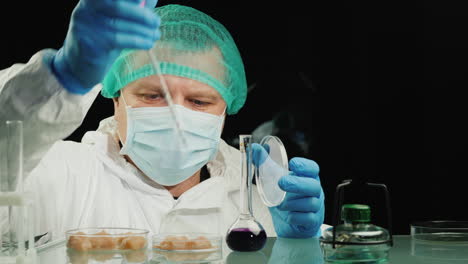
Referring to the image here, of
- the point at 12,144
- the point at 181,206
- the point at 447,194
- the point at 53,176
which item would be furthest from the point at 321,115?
the point at 12,144

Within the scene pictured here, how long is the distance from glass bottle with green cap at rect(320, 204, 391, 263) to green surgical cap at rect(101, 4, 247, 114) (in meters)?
1.12

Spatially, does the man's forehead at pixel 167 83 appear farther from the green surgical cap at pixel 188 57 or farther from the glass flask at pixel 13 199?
the glass flask at pixel 13 199

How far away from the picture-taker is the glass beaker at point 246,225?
1.24m

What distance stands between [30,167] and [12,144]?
0.50 metres

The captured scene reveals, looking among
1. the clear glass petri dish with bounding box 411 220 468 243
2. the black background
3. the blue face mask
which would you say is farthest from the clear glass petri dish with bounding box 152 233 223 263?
the black background

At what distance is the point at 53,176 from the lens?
197cm

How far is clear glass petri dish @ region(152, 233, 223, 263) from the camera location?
3.36ft

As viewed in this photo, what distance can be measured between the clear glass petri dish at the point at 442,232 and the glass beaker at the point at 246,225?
1.32ft

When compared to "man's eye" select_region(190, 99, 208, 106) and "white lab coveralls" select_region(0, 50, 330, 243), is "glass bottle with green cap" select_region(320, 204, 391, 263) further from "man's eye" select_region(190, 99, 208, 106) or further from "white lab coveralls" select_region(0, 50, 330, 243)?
"man's eye" select_region(190, 99, 208, 106)

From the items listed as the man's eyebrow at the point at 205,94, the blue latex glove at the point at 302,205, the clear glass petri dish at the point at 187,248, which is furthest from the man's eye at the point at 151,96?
the clear glass petri dish at the point at 187,248

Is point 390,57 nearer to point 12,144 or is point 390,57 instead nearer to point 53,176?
point 53,176

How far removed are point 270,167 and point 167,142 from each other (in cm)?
63

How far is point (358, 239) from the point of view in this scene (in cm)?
103

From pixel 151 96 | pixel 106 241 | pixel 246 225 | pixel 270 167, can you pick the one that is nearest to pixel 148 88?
pixel 151 96
